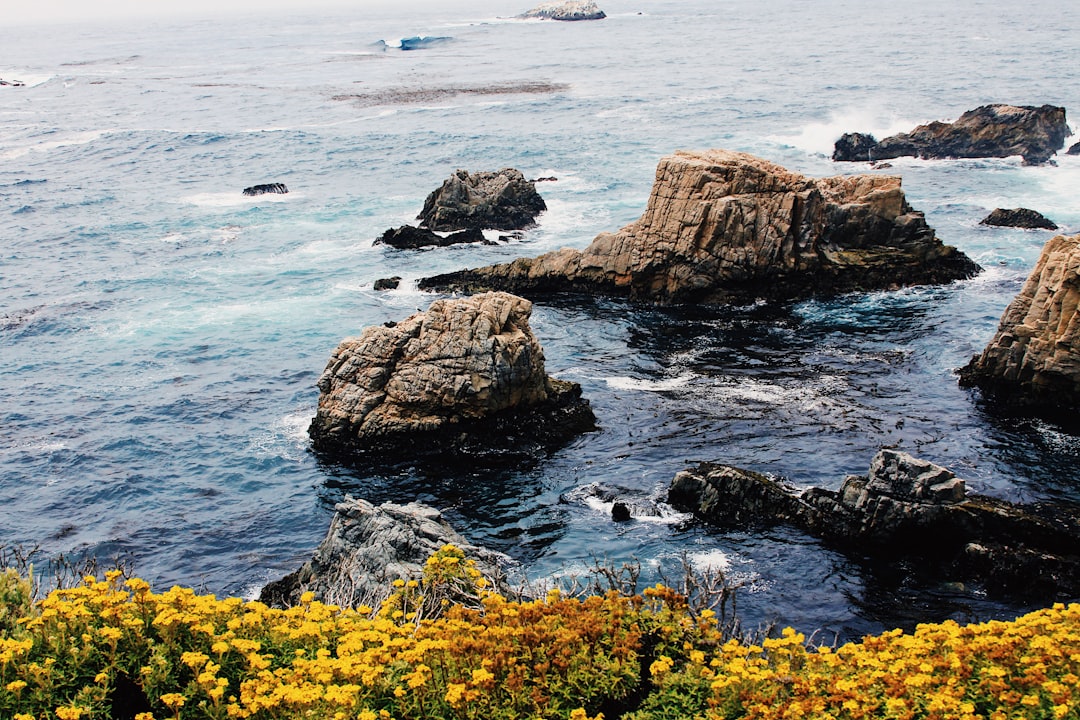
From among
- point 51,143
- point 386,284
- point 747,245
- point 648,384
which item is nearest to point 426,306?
point 386,284

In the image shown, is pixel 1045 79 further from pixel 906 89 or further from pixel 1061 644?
pixel 1061 644

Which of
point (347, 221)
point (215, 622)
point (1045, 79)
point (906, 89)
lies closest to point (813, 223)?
point (347, 221)

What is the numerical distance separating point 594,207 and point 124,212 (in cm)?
3156

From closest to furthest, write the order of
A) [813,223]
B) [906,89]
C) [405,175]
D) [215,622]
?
[215,622]
[813,223]
[405,175]
[906,89]

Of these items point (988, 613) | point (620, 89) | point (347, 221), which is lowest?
point (988, 613)

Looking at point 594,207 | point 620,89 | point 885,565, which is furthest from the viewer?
point 620,89

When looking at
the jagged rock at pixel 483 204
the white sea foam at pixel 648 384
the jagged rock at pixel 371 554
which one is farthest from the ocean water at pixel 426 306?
the jagged rock at pixel 371 554

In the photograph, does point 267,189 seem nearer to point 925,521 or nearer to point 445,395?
point 445,395

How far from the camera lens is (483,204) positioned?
61.4m

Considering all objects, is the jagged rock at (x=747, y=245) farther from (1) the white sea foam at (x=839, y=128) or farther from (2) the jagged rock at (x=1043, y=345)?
(1) the white sea foam at (x=839, y=128)

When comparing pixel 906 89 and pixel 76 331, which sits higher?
pixel 906 89

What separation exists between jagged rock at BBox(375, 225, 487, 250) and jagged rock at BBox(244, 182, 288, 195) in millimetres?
18756

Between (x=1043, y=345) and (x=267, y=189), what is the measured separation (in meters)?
55.1

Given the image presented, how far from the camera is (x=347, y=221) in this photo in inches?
2557
